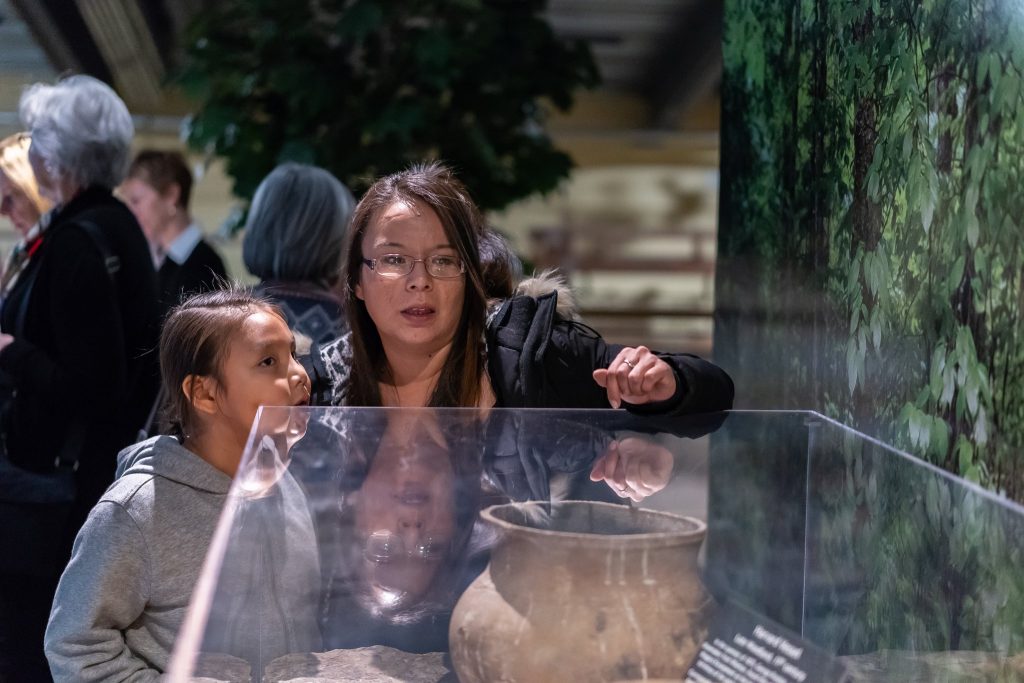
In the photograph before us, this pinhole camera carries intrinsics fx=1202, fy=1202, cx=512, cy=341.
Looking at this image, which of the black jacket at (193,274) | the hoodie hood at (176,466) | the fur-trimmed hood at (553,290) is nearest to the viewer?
the hoodie hood at (176,466)

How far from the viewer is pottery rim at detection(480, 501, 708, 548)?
106 cm

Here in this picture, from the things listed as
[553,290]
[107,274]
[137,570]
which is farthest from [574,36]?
[137,570]

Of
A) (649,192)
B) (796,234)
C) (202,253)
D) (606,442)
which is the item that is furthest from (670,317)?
(606,442)

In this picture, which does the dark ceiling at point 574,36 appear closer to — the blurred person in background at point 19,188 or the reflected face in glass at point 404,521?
the blurred person in background at point 19,188

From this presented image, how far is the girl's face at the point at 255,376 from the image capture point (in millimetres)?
1655

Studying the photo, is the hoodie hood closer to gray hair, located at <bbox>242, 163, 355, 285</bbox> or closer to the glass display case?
the glass display case

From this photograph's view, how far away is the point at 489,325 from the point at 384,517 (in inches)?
25.2

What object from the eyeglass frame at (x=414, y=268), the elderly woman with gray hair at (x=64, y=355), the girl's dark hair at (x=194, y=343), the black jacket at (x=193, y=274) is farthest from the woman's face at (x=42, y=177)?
the eyeglass frame at (x=414, y=268)

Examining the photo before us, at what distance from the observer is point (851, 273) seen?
1796 mm

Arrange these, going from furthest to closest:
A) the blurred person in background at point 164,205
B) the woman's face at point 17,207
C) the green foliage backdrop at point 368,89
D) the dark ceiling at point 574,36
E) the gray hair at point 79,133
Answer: the green foliage backdrop at point 368,89 < the dark ceiling at point 574,36 < the blurred person in background at point 164,205 < the woman's face at point 17,207 < the gray hair at point 79,133

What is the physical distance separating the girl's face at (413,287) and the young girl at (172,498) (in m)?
0.15

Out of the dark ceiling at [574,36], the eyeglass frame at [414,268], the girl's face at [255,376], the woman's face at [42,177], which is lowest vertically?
the dark ceiling at [574,36]

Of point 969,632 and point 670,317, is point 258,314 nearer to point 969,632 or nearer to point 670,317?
point 969,632

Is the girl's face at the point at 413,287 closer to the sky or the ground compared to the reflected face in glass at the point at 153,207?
closer to the sky
